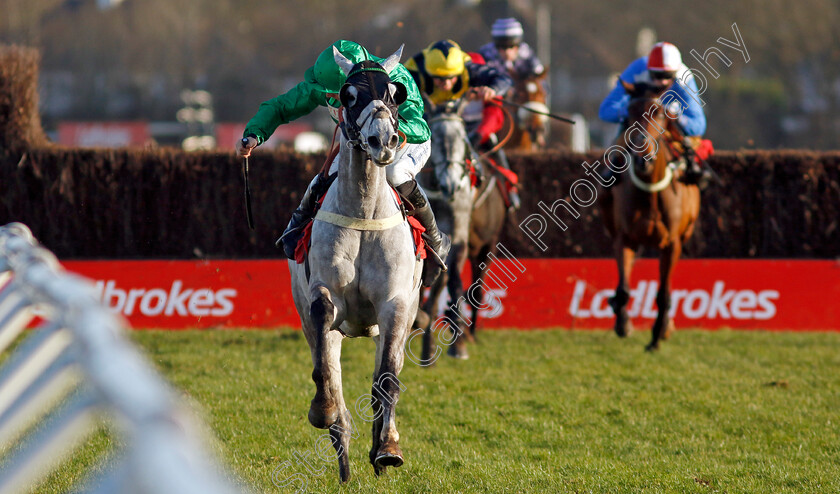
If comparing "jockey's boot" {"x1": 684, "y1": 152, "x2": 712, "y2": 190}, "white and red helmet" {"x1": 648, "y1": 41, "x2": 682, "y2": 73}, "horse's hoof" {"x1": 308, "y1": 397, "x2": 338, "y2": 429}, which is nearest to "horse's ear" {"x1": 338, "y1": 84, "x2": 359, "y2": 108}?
"horse's hoof" {"x1": 308, "y1": 397, "x2": 338, "y2": 429}

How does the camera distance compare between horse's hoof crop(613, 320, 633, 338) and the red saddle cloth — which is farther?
horse's hoof crop(613, 320, 633, 338)

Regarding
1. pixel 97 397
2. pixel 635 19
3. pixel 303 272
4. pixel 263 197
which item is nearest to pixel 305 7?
pixel 635 19

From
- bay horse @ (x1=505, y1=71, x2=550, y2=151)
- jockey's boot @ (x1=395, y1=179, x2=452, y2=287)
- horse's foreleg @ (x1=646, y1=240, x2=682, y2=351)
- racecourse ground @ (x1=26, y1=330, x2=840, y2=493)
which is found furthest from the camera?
bay horse @ (x1=505, y1=71, x2=550, y2=151)

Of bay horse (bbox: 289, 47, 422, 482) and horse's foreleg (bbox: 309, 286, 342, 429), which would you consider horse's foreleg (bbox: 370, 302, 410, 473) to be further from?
horse's foreleg (bbox: 309, 286, 342, 429)

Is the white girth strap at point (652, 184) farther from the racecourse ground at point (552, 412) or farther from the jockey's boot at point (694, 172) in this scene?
the racecourse ground at point (552, 412)

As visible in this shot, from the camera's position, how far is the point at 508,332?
934 centimetres

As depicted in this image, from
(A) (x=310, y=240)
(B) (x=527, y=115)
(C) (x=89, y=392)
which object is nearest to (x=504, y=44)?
(B) (x=527, y=115)

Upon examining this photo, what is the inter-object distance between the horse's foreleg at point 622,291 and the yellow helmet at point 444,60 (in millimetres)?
2335

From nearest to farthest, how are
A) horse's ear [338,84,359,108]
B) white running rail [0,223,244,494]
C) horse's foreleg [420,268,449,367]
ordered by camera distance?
1. white running rail [0,223,244,494]
2. horse's ear [338,84,359,108]
3. horse's foreleg [420,268,449,367]

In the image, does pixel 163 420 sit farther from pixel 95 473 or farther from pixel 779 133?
pixel 779 133

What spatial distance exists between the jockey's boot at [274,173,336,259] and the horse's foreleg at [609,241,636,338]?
424cm

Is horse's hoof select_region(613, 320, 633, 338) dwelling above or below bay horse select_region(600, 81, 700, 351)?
below

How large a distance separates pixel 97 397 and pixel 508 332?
7.96 metres

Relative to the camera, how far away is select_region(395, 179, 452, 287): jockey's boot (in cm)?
486
